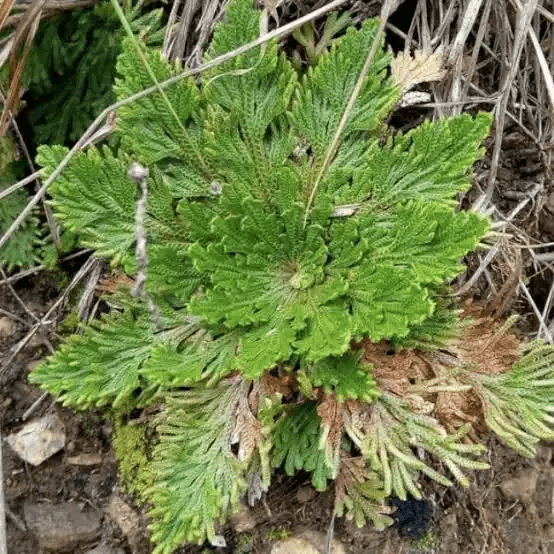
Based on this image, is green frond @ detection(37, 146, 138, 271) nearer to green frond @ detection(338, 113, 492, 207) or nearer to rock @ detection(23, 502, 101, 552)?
green frond @ detection(338, 113, 492, 207)

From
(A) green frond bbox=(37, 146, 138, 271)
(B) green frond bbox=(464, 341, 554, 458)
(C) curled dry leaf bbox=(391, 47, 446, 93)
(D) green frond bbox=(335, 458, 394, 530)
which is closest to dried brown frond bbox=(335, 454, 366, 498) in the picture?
(D) green frond bbox=(335, 458, 394, 530)

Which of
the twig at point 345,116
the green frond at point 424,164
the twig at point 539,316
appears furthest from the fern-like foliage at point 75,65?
the twig at point 539,316

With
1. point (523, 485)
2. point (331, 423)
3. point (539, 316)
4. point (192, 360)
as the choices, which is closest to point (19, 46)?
point (192, 360)

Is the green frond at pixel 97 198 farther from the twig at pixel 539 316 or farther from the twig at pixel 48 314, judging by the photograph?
the twig at pixel 539 316

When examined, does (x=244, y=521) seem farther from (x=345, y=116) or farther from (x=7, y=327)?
(x=345, y=116)

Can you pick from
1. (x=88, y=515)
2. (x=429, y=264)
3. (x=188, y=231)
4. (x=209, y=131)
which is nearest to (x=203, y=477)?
(x=88, y=515)

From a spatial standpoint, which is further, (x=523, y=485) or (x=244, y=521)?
(x=523, y=485)
